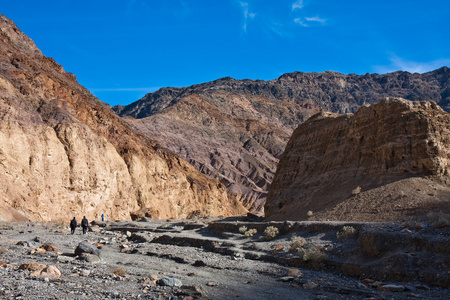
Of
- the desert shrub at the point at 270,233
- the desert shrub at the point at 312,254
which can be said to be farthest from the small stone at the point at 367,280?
the desert shrub at the point at 270,233

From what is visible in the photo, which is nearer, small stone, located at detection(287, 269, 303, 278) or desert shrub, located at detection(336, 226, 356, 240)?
small stone, located at detection(287, 269, 303, 278)

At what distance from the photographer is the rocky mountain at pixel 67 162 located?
123 feet

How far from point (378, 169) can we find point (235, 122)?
118m

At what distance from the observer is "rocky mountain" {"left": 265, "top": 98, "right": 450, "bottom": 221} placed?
19547mm

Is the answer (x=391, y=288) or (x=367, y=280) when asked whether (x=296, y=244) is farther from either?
(x=391, y=288)

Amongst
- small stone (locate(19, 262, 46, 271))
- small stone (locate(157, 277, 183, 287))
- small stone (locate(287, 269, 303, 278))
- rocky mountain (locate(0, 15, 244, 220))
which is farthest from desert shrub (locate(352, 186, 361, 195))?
rocky mountain (locate(0, 15, 244, 220))

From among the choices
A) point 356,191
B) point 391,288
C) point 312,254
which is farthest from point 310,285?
point 356,191

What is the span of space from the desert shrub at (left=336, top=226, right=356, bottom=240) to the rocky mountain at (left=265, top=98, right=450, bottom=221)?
514 cm

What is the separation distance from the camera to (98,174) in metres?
45.2

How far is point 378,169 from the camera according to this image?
2348 centimetres

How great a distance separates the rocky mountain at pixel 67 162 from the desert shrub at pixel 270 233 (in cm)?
2315

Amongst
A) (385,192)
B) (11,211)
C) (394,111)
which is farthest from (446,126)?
(11,211)

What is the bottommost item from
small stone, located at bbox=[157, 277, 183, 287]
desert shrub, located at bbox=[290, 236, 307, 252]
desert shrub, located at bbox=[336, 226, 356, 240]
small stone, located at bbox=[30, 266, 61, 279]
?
small stone, located at bbox=[157, 277, 183, 287]

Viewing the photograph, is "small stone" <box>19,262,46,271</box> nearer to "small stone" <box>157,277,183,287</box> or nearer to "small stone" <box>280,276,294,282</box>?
"small stone" <box>157,277,183,287</box>
